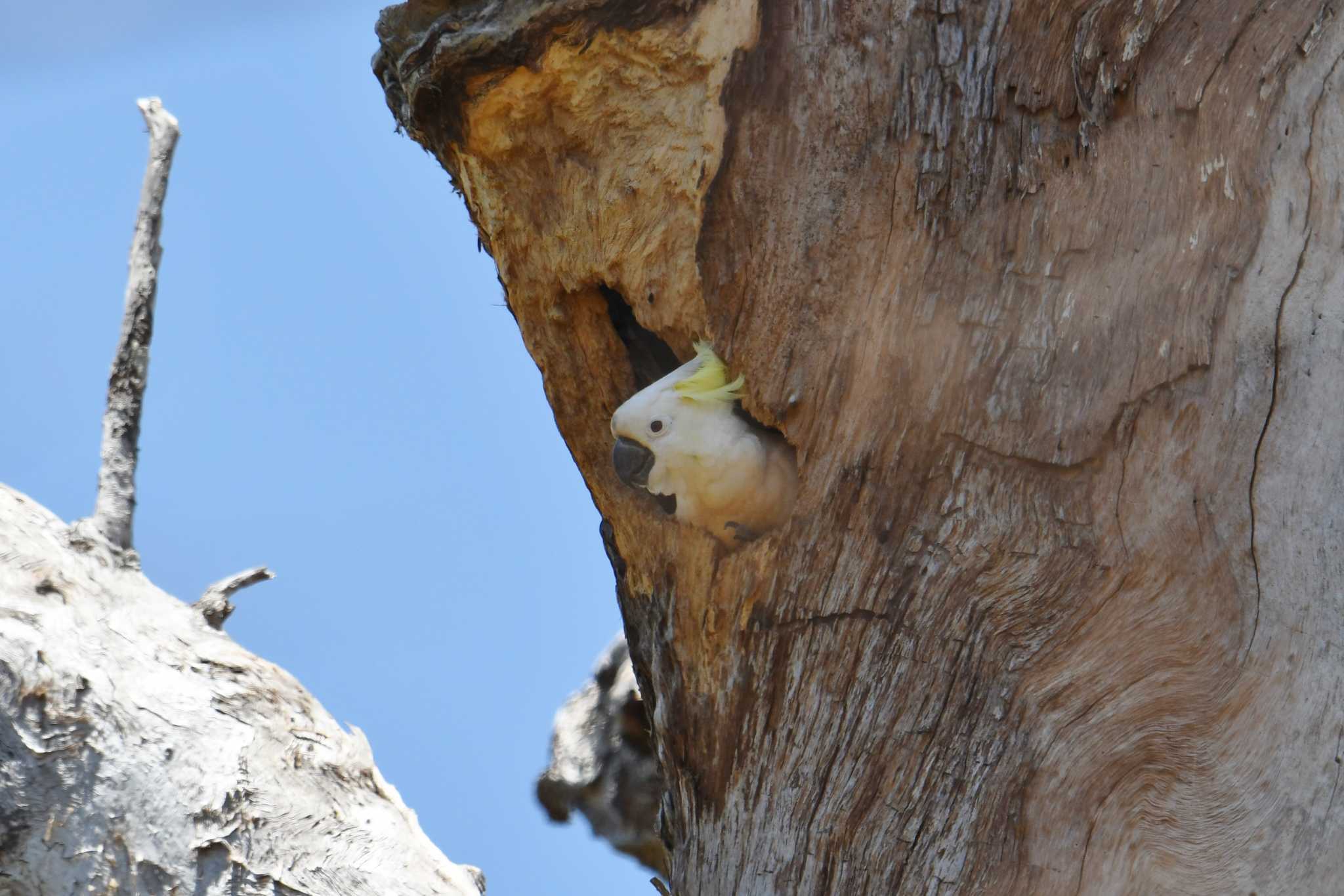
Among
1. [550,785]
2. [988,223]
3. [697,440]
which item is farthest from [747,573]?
[550,785]

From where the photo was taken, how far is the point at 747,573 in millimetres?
1998

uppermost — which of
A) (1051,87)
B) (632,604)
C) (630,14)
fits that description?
(630,14)

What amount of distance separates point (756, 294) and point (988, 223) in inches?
15.8

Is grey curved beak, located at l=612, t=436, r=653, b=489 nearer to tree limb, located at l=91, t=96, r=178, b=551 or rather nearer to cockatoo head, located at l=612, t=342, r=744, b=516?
cockatoo head, located at l=612, t=342, r=744, b=516

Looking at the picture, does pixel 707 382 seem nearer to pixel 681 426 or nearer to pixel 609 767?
pixel 681 426

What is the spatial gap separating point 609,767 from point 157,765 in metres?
1.93

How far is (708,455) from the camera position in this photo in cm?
211

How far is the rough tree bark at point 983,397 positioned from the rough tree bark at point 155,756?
71 cm

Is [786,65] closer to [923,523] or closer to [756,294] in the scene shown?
[756,294]

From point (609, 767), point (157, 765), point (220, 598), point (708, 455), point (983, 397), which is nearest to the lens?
point (983, 397)

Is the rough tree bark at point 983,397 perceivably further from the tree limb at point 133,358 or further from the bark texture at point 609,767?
the bark texture at point 609,767

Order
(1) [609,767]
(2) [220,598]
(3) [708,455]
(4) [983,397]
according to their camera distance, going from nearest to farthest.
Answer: (4) [983,397]
(3) [708,455]
(2) [220,598]
(1) [609,767]

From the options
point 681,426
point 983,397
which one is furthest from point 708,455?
point 983,397

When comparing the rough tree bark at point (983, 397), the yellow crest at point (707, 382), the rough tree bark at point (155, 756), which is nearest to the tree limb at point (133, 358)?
the rough tree bark at point (155, 756)
